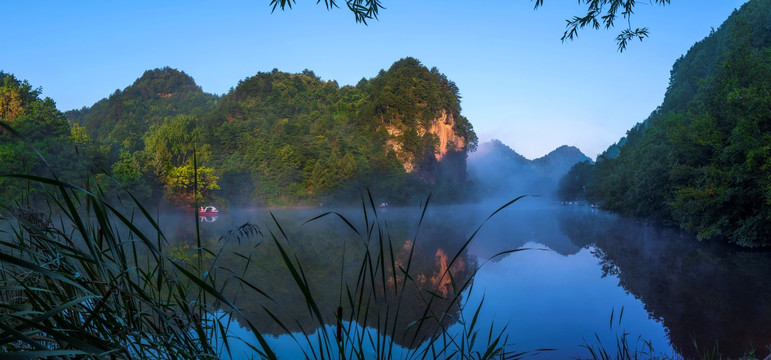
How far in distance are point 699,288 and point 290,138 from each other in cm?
5598

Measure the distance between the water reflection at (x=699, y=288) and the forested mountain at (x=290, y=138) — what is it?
3193 centimetres

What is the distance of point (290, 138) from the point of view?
61312 mm

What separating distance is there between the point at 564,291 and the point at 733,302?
289cm

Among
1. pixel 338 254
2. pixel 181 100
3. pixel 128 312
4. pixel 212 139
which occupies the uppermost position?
pixel 181 100

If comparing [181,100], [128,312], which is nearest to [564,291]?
[128,312]

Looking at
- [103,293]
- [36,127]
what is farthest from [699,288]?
[36,127]

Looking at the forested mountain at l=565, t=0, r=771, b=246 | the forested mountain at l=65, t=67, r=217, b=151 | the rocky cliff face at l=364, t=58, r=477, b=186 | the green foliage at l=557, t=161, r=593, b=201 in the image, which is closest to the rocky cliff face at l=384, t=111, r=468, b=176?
the rocky cliff face at l=364, t=58, r=477, b=186

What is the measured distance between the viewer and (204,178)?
1816 inches

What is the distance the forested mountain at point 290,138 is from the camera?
45469 millimetres

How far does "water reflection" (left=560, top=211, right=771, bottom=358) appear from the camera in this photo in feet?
20.2

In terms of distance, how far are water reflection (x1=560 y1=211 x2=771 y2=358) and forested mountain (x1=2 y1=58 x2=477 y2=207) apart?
31.9 m

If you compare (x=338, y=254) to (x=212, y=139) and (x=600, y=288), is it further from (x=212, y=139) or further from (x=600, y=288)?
(x=212, y=139)

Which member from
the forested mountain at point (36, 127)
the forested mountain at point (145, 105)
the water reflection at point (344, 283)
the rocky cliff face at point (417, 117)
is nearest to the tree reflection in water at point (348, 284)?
the water reflection at point (344, 283)

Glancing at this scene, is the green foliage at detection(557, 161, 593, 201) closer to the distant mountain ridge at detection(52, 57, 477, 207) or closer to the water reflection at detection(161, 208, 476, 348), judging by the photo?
the distant mountain ridge at detection(52, 57, 477, 207)
